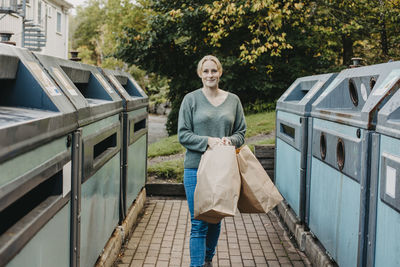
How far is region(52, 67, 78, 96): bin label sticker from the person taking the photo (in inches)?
109

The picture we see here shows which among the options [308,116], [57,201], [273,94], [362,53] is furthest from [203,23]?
[57,201]

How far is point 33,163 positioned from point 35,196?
1.52ft

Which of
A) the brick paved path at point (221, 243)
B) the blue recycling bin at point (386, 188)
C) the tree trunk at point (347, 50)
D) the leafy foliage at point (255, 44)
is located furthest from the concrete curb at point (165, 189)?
the tree trunk at point (347, 50)

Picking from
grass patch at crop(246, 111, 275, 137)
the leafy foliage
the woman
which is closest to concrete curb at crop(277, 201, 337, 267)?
the woman

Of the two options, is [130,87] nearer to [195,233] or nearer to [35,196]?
[195,233]

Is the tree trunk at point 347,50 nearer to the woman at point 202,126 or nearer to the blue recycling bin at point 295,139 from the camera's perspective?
the blue recycling bin at point 295,139

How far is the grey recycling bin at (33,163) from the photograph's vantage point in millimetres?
1733

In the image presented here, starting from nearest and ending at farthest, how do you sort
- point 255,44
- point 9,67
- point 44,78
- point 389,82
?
point 9,67 < point 44,78 < point 389,82 < point 255,44

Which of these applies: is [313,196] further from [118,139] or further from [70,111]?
[70,111]

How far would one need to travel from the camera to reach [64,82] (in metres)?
2.81

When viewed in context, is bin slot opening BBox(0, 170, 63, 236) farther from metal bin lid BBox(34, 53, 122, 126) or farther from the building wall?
the building wall

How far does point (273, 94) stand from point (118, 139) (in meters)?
9.19

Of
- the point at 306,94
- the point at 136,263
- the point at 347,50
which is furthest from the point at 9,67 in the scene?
the point at 347,50

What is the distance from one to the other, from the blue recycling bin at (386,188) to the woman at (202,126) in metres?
1.14
